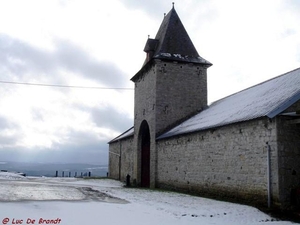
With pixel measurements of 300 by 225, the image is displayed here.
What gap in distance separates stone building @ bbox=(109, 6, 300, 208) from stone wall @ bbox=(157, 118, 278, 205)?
0.11ft

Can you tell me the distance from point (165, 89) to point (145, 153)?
5.01m

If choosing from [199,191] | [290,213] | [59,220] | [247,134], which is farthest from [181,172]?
[59,220]

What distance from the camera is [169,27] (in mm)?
24734

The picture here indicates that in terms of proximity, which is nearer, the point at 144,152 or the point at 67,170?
the point at 144,152

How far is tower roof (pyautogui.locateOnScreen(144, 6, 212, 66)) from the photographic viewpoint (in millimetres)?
23219

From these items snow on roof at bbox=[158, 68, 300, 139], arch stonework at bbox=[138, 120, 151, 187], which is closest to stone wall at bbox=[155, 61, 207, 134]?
arch stonework at bbox=[138, 120, 151, 187]

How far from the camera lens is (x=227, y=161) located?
46.2ft

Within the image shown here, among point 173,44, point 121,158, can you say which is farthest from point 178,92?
point 121,158

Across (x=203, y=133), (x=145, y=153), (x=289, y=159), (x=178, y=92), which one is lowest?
(x=289, y=159)

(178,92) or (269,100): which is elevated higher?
(178,92)

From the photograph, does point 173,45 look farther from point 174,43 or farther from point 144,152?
point 144,152

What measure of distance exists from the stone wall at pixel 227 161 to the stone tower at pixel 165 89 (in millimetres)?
3245

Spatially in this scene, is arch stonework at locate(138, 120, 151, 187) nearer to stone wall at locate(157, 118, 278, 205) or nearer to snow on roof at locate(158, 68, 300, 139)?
stone wall at locate(157, 118, 278, 205)

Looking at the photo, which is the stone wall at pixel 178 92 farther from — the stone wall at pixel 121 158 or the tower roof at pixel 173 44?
the stone wall at pixel 121 158
